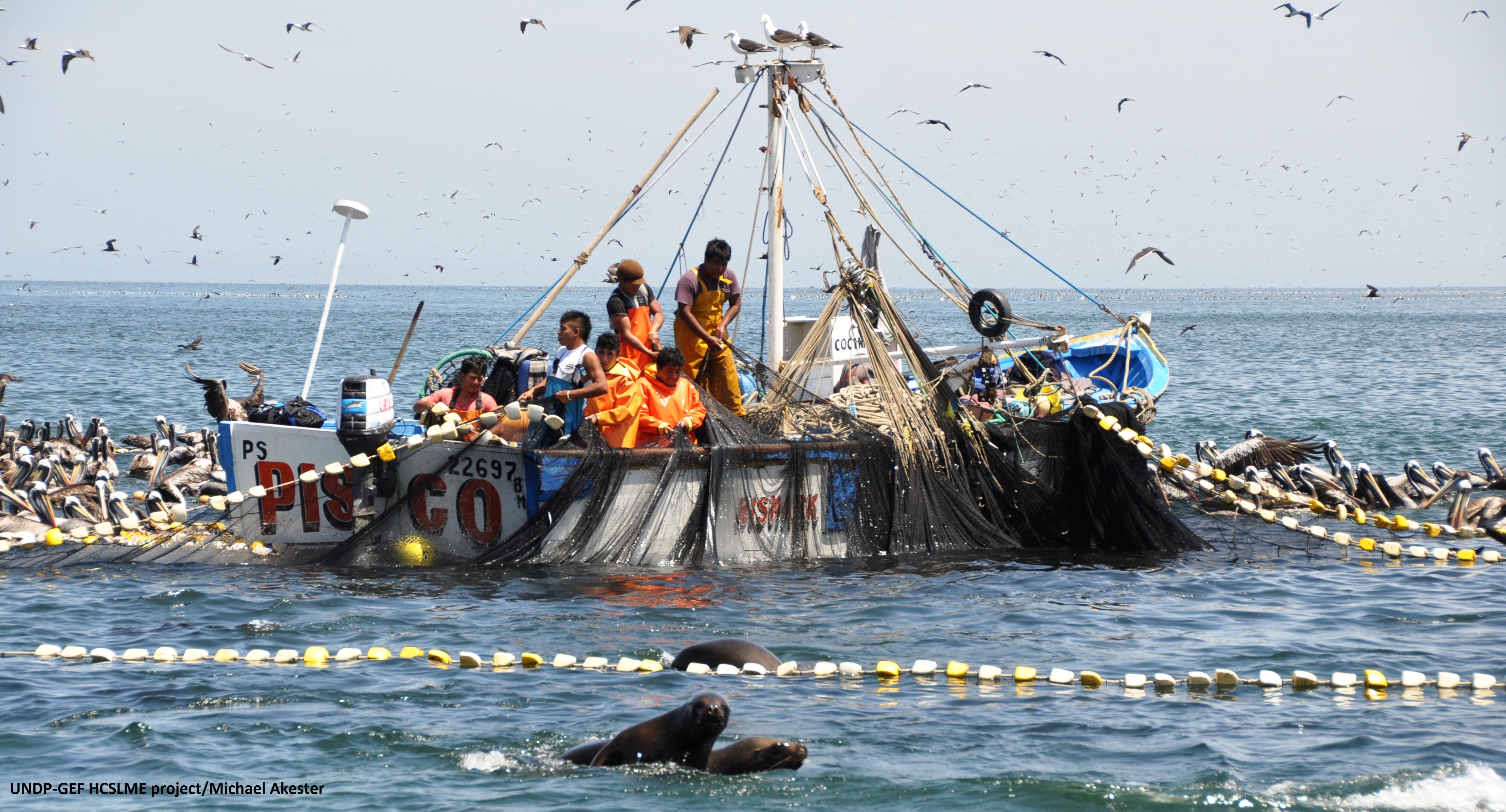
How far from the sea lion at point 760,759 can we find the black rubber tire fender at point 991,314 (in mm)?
5817

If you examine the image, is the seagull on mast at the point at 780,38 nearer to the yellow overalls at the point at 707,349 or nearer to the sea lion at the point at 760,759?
the yellow overalls at the point at 707,349

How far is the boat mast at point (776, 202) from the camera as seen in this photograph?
11508 mm

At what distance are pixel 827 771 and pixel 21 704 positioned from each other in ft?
14.2

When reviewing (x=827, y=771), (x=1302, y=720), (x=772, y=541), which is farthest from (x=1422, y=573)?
(x=827, y=771)

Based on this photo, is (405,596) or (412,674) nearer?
(412,674)

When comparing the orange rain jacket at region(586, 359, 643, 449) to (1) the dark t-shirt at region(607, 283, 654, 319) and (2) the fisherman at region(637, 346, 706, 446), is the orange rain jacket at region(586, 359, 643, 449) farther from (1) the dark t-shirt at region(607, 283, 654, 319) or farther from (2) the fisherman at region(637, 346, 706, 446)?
(1) the dark t-shirt at region(607, 283, 654, 319)

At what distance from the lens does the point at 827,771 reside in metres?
6.06

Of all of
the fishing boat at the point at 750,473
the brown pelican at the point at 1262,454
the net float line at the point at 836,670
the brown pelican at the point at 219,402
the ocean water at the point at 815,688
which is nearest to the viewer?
the ocean water at the point at 815,688

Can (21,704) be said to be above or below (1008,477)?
below

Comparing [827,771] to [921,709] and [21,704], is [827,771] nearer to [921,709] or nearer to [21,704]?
[921,709]

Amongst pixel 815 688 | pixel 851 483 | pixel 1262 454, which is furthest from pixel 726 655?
pixel 1262 454

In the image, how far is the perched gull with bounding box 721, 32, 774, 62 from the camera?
11.6 m

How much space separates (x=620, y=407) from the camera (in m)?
10.0

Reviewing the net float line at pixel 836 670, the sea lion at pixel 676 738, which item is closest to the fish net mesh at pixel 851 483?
the net float line at pixel 836 670
